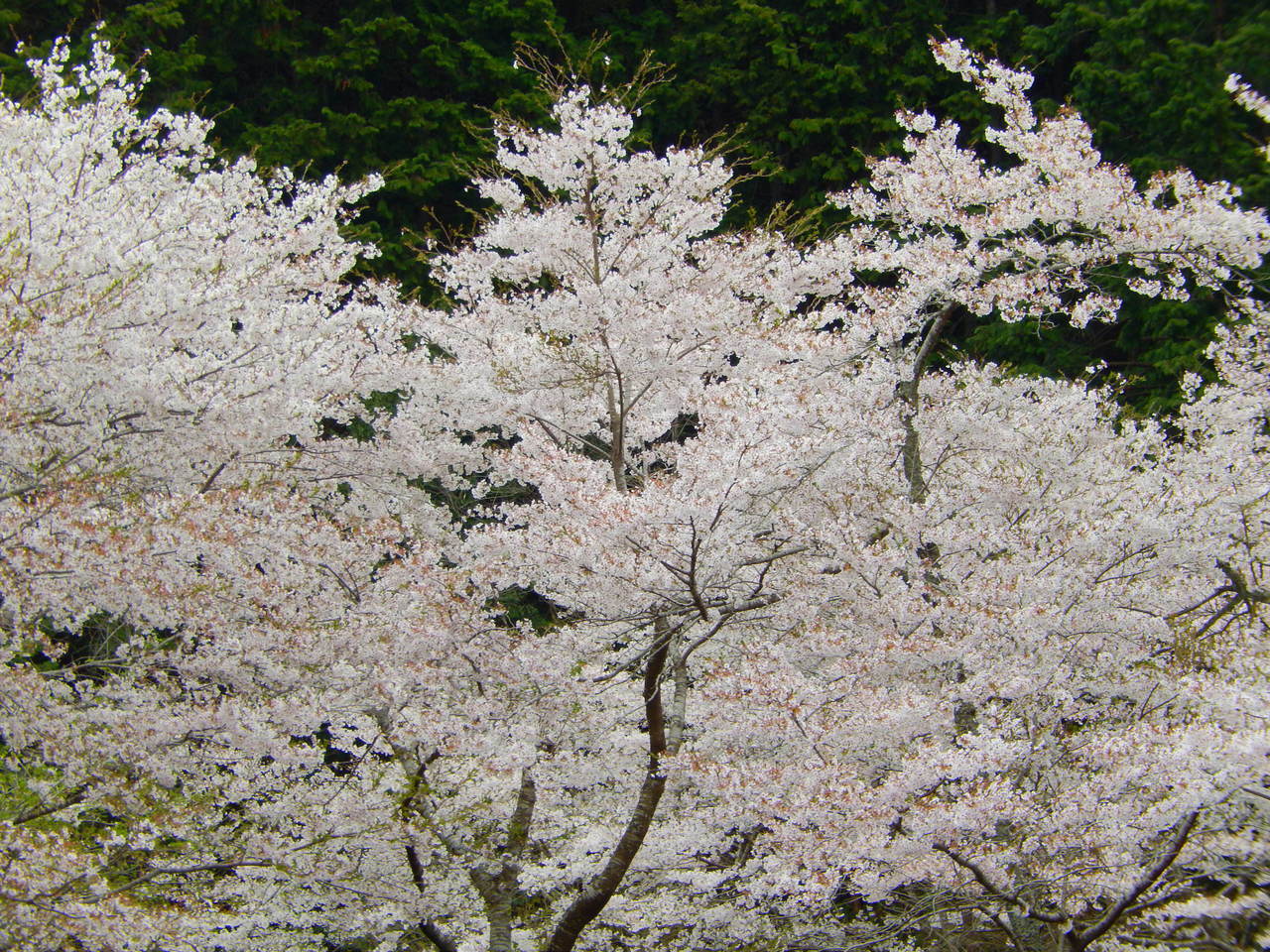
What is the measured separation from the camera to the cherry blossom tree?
208 inches

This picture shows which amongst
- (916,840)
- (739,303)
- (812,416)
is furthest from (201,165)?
(916,840)

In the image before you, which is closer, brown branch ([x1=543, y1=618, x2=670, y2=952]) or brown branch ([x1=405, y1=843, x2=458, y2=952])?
brown branch ([x1=543, y1=618, x2=670, y2=952])

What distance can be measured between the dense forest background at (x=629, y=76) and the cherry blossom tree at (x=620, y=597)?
5703mm

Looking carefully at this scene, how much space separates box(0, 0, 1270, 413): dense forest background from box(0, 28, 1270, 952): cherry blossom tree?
5703 millimetres

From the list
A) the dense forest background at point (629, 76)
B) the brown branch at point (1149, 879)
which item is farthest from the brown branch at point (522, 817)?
the dense forest background at point (629, 76)

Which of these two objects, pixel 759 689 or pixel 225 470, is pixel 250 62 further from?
pixel 759 689

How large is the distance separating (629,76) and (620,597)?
1178 centimetres

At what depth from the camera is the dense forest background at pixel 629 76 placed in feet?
44.1

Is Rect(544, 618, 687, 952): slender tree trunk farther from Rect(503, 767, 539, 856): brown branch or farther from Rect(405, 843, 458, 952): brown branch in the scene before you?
Rect(405, 843, 458, 952): brown branch

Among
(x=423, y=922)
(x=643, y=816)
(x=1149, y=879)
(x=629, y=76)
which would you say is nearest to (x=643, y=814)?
(x=643, y=816)

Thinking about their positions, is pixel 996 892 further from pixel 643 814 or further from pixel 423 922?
pixel 423 922

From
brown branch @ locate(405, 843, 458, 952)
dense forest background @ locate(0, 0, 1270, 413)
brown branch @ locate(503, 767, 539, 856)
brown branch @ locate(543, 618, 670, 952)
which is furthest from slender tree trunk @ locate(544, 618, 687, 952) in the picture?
dense forest background @ locate(0, 0, 1270, 413)

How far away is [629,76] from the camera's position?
52.0 feet

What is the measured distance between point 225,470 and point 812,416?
3945mm
